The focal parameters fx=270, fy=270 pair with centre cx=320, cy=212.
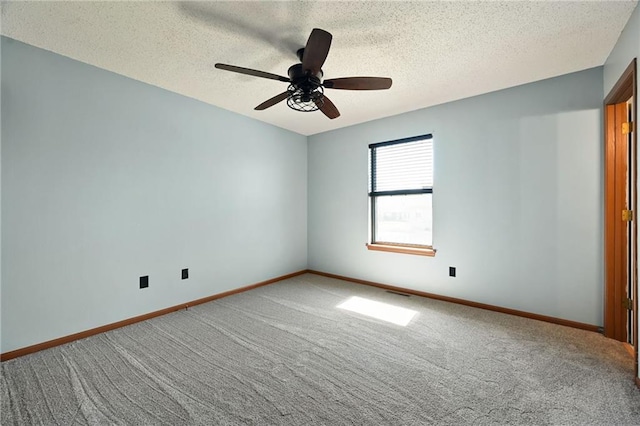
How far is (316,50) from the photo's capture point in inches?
69.2

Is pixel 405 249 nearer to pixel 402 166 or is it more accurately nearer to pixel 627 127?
pixel 402 166

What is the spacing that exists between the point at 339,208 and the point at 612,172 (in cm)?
304

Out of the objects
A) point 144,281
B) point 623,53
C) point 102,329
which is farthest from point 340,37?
point 102,329

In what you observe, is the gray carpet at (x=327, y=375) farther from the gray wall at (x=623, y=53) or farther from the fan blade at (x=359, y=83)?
the fan blade at (x=359, y=83)

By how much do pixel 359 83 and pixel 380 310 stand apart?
2.36m

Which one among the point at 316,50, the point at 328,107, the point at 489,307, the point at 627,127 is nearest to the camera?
the point at 316,50

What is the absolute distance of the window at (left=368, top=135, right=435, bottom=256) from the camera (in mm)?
3580

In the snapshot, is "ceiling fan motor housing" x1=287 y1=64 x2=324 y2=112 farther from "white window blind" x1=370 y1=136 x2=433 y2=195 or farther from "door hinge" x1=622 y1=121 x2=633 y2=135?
"door hinge" x1=622 y1=121 x2=633 y2=135

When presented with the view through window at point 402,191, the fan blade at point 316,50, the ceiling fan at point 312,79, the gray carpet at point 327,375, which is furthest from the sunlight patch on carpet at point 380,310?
the fan blade at point 316,50

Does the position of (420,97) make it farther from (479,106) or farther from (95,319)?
(95,319)

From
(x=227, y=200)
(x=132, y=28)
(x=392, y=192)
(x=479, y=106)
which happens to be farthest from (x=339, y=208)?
(x=132, y=28)

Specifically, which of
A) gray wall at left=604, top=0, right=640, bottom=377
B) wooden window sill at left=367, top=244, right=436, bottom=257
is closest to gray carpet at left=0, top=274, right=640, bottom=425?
wooden window sill at left=367, top=244, right=436, bottom=257

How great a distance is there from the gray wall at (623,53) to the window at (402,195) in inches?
62.4

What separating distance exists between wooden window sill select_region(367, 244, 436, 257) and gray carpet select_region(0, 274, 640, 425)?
2.83 ft
